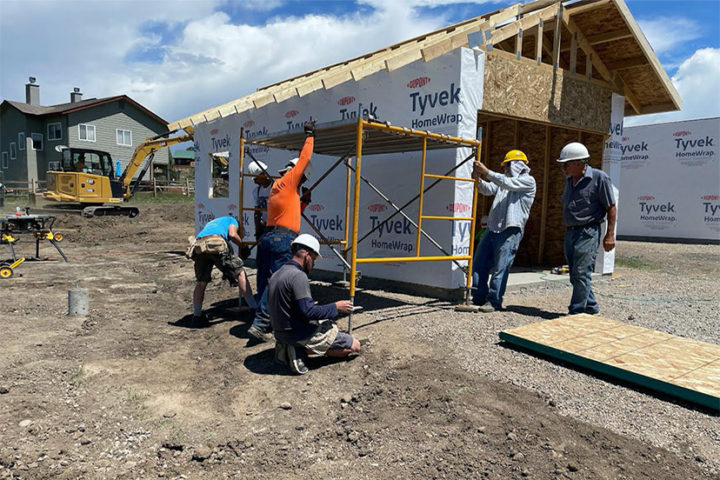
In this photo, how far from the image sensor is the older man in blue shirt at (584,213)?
215 inches

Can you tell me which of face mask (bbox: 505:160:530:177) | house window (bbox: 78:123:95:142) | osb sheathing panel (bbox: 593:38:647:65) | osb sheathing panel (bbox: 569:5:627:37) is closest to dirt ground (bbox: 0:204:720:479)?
face mask (bbox: 505:160:530:177)

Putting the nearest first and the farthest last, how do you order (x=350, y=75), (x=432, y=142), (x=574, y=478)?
Answer: (x=574, y=478)
(x=432, y=142)
(x=350, y=75)

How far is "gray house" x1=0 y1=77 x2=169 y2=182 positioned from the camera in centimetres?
3189

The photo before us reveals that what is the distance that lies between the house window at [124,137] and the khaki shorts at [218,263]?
3266cm

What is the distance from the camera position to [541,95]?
7449 mm

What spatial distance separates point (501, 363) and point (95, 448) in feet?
10.6

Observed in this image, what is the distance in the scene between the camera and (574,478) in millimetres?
2684

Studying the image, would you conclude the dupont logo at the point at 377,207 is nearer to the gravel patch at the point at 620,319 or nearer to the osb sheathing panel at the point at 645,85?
the gravel patch at the point at 620,319

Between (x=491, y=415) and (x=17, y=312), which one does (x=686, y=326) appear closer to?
(x=491, y=415)

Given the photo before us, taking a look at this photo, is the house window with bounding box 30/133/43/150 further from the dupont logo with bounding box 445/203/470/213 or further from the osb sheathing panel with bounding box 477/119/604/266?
the dupont logo with bounding box 445/203/470/213

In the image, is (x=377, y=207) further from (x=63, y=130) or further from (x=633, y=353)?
(x=63, y=130)

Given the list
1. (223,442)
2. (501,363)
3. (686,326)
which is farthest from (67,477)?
(686,326)

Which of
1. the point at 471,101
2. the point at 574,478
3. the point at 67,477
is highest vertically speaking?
the point at 471,101

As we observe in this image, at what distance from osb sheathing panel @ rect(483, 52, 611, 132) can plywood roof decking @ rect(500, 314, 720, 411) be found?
3.36 metres
